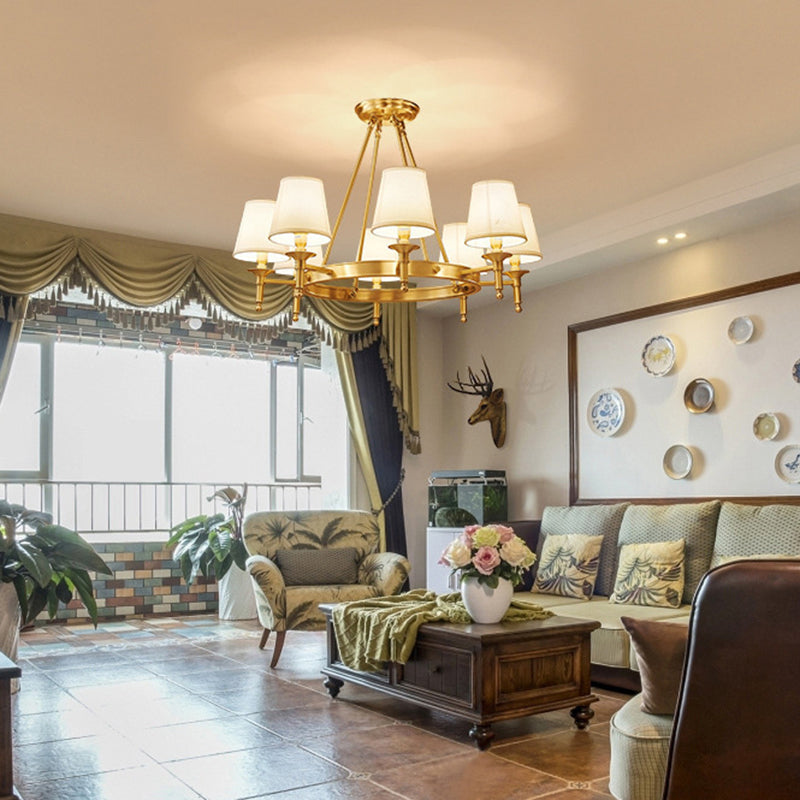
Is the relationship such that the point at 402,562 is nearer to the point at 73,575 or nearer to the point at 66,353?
the point at 73,575

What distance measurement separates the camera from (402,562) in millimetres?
5383

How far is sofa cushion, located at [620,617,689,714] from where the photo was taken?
2.08 metres

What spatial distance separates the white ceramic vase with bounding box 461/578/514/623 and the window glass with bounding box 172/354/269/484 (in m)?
4.51

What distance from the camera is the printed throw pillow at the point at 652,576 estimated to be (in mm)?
4750

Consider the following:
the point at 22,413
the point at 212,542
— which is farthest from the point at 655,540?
the point at 22,413

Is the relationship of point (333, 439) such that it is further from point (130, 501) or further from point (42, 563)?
point (42, 563)

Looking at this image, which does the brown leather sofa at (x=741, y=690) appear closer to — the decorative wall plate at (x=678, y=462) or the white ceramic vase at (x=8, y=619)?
the white ceramic vase at (x=8, y=619)

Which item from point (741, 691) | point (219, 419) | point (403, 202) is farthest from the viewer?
point (219, 419)

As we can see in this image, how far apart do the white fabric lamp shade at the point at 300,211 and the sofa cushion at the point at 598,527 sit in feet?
8.74

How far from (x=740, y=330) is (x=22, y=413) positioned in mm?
5160

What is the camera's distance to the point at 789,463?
4.87 meters

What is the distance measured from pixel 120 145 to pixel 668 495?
3615 millimetres

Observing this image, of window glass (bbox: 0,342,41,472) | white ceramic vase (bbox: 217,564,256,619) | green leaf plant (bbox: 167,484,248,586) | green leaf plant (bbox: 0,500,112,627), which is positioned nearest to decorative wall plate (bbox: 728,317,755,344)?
green leaf plant (bbox: 0,500,112,627)

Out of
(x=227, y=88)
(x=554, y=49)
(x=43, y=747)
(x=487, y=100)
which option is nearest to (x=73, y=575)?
(x=43, y=747)
